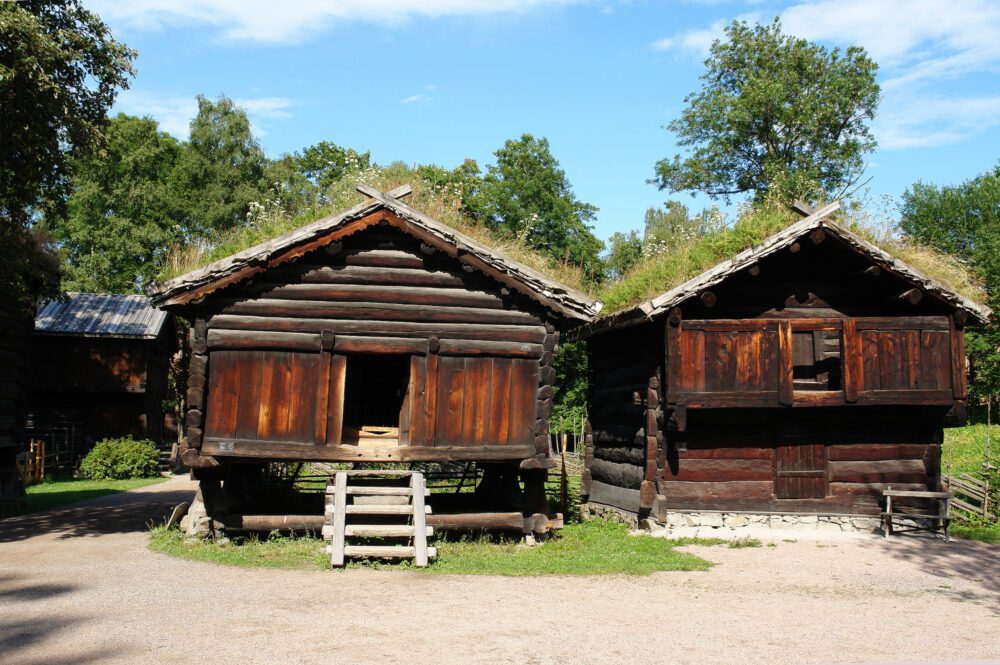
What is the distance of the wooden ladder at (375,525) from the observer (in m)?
Answer: 12.8

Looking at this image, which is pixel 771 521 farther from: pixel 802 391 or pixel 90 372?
pixel 90 372

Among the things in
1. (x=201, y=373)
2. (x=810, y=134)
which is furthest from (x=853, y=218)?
(x=810, y=134)

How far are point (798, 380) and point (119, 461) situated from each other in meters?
23.7

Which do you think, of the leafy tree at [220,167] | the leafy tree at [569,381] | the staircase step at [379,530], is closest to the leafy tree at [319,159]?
the leafy tree at [220,167]

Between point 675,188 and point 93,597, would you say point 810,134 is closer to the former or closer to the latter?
point 675,188

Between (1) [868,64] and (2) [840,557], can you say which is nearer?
(2) [840,557]

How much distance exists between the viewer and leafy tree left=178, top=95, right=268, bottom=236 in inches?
1861

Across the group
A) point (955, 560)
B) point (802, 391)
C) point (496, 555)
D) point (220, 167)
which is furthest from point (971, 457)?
point (220, 167)

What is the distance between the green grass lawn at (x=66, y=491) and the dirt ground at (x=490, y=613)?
19.7ft

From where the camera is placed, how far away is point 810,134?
44812 millimetres

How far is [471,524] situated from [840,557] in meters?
6.34

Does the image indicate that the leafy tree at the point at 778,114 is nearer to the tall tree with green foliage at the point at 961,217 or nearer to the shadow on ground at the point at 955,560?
the tall tree with green foliage at the point at 961,217

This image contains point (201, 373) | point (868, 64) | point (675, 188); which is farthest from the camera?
point (675, 188)

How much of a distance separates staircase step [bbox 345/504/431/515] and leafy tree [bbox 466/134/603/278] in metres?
35.9
